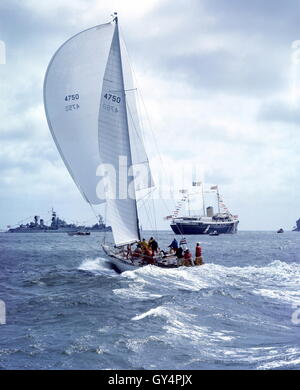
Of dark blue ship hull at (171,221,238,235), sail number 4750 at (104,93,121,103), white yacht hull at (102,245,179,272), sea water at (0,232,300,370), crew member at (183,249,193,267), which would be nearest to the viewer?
sea water at (0,232,300,370)

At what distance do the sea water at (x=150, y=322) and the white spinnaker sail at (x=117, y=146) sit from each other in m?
2.55

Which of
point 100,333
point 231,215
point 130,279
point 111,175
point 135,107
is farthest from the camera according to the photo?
point 231,215

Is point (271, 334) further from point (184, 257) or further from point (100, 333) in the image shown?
point (184, 257)

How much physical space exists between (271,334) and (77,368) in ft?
18.2

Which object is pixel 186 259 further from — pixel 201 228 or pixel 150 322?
pixel 201 228

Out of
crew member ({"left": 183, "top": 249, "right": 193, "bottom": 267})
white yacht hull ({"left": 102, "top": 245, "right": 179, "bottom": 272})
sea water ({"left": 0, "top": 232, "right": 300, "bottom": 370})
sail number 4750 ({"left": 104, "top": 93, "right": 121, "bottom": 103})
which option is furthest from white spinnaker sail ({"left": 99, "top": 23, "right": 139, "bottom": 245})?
crew member ({"left": 183, "top": 249, "right": 193, "bottom": 267})

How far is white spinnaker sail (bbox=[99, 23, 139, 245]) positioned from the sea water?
255 centimetres

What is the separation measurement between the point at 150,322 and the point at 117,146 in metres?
12.0

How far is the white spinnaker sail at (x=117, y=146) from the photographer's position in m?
23.9

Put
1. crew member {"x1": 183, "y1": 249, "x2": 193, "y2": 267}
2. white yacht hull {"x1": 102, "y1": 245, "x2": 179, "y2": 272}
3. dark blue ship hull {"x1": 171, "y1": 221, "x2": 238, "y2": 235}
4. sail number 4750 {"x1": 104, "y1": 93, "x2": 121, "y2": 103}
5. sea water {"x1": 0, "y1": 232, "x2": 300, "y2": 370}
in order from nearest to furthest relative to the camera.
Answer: sea water {"x1": 0, "y1": 232, "x2": 300, "y2": 370}, white yacht hull {"x1": 102, "y1": 245, "x2": 179, "y2": 272}, sail number 4750 {"x1": 104, "y1": 93, "x2": 121, "y2": 103}, crew member {"x1": 183, "y1": 249, "x2": 193, "y2": 267}, dark blue ship hull {"x1": 171, "y1": 221, "x2": 238, "y2": 235}

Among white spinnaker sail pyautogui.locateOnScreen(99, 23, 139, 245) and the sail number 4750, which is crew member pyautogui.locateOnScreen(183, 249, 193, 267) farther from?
the sail number 4750

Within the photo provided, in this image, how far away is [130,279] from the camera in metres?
22.4

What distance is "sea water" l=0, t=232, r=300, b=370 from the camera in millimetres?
10328
